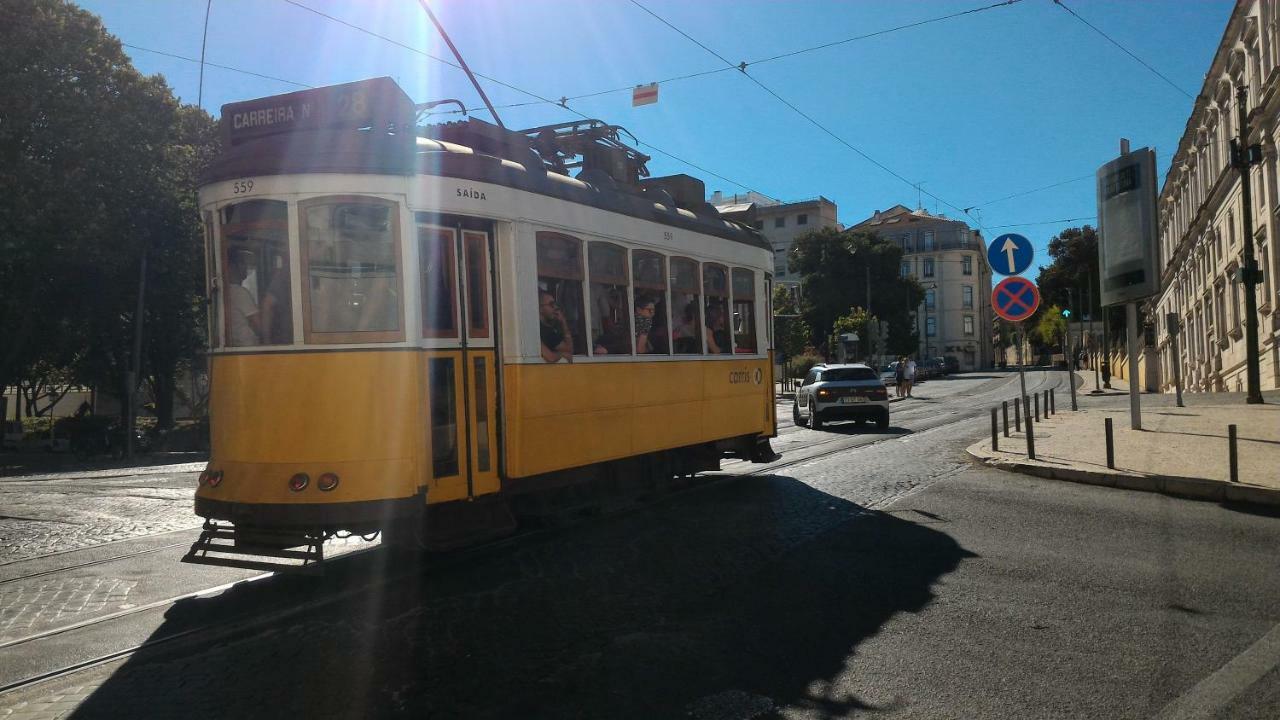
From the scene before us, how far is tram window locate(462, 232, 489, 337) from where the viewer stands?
709cm

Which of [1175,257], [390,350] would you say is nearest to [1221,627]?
[390,350]

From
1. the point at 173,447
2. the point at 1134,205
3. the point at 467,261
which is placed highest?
the point at 1134,205

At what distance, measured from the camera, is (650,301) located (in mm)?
9180

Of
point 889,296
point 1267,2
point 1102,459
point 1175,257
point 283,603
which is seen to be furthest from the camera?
point 889,296

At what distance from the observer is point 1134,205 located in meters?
15.1

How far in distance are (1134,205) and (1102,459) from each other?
523 centimetres

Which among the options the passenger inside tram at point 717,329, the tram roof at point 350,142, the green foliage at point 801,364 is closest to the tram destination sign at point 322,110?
the tram roof at point 350,142

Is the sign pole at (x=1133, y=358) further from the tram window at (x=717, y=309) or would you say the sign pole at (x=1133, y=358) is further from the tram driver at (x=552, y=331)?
the tram driver at (x=552, y=331)

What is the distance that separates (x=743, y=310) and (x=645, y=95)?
6.89 meters

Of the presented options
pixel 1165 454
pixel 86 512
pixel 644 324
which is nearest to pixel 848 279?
pixel 1165 454

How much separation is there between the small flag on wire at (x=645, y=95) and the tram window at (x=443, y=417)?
10.9 metres

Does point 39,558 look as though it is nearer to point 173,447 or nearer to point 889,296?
point 173,447

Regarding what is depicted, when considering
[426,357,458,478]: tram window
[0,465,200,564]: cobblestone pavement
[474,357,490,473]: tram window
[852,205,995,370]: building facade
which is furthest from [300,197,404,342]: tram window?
[852,205,995,370]: building facade

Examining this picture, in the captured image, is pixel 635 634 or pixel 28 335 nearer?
pixel 635 634
